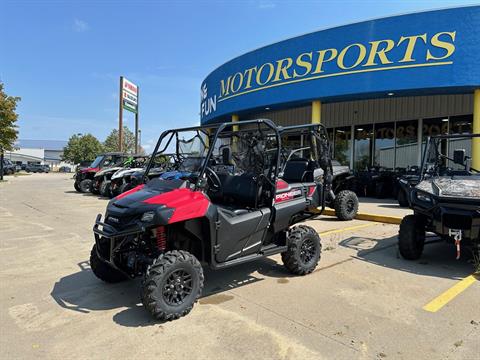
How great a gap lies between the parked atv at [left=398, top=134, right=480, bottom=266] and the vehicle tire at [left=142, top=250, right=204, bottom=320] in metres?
3.31

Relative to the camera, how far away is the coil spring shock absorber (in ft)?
12.5

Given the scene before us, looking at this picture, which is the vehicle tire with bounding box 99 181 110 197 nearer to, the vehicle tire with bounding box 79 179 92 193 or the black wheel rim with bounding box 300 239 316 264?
the vehicle tire with bounding box 79 179 92 193

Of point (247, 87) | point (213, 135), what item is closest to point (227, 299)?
point (213, 135)

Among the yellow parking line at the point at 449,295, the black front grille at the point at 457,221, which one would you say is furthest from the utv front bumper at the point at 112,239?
the black front grille at the point at 457,221

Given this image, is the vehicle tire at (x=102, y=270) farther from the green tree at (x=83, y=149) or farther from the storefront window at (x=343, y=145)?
the green tree at (x=83, y=149)

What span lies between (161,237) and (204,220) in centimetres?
45

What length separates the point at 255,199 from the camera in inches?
176

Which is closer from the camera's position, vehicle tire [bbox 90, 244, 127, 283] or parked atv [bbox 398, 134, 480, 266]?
vehicle tire [bbox 90, 244, 127, 283]

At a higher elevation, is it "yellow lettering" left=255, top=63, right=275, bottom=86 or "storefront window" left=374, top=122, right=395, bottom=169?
"yellow lettering" left=255, top=63, right=275, bottom=86

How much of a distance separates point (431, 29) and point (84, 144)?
6366cm

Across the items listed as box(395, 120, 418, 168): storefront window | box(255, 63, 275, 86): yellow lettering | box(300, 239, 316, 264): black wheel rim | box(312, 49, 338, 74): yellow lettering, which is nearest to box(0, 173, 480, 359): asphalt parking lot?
box(300, 239, 316, 264): black wheel rim

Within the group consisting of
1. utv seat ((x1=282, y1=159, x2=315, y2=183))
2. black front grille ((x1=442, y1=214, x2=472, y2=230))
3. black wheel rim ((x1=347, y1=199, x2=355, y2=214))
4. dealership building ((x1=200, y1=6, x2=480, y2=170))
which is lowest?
black wheel rim ((x1=347, y1=199, x2=355, y2=214))

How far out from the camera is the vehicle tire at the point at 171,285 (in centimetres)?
342

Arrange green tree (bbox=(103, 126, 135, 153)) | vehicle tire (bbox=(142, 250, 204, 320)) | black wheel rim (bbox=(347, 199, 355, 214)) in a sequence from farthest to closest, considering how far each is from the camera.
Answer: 1. green tree (bbox=(103, 126, 135, 153))
2. black wheel rim (bbox=(347, 199, 355, 214))
3. vehicle tire (bbox=(142, 250, 204, 320))
